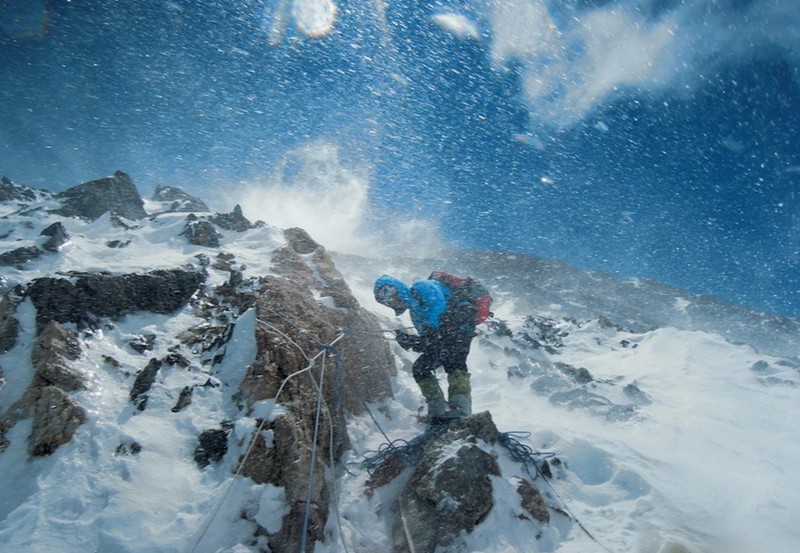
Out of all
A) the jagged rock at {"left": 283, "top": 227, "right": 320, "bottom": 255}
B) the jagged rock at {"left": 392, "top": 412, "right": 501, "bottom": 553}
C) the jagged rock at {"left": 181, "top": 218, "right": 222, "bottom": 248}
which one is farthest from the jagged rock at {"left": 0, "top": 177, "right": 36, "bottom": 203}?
the jagged rock at {"left": 392, "top": 412, "right": 501, "bottom": 553}

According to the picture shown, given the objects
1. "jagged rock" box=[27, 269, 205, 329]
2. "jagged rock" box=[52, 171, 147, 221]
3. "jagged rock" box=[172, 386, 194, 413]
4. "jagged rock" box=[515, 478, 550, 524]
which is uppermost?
"jagged rock" box=[52, 171, 147, 221]

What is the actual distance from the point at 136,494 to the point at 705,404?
15.9 metres

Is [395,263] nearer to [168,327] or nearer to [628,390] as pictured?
[628,390]

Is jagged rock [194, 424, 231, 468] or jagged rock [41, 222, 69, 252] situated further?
jagged rock [41, 222, 69, 252]

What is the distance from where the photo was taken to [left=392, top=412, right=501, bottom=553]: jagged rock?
4395 mm

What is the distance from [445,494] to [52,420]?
4.50m

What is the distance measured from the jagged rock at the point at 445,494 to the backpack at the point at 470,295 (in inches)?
81.5

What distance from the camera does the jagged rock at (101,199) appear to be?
20.6 metres

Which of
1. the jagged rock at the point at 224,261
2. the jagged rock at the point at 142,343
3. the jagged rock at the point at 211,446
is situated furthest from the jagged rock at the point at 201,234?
the jagged rock at the point at 211,446

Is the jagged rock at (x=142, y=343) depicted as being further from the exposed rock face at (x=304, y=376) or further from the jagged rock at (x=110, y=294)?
the exposed rock face at (x=304, y=376)

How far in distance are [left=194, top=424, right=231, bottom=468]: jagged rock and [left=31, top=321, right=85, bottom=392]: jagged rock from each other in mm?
1662

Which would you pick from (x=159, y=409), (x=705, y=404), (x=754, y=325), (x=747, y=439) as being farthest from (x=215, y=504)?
(x=754, y=325)

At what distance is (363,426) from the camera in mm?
6492

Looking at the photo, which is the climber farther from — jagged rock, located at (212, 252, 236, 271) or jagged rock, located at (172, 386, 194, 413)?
jagged rock, located at (212, 252, 236, 271)
